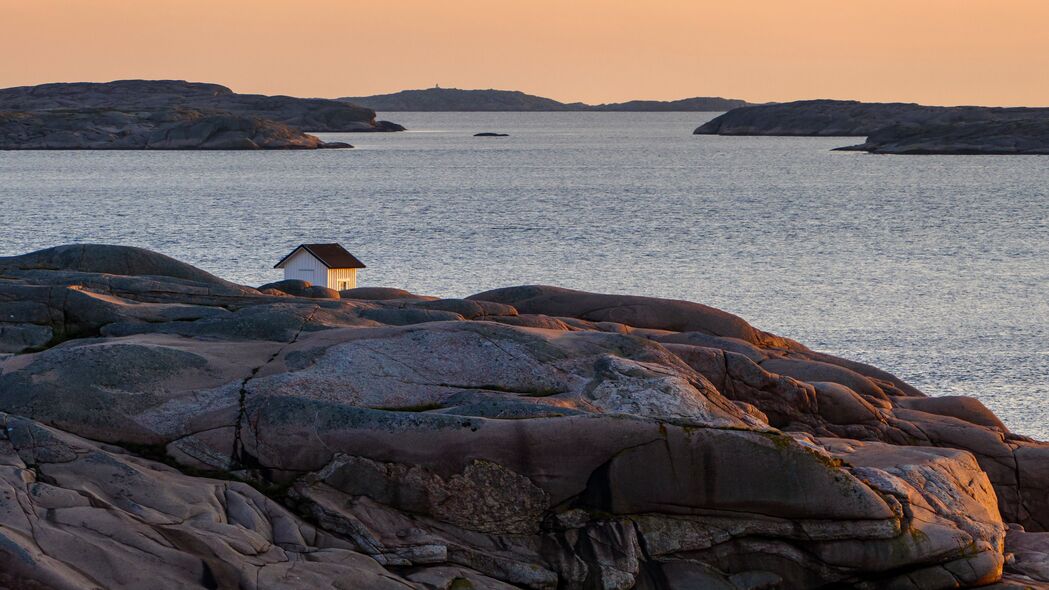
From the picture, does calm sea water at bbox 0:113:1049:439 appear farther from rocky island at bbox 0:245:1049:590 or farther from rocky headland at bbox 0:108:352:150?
rocky headland at bbox 0:108:352:150

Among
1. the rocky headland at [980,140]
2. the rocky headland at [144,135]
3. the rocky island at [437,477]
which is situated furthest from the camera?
the rocky headland at [144,135]

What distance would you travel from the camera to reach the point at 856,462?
1716 centimetres

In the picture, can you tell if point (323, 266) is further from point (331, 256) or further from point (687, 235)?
point (687, 235)

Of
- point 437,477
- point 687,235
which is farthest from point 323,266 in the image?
point 687,235

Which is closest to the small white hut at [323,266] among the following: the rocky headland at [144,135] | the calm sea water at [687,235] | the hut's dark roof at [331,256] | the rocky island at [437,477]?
the hut's dark roof at [331,256]

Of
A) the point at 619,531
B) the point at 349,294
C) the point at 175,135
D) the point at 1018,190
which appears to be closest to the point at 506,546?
the point at 619,531

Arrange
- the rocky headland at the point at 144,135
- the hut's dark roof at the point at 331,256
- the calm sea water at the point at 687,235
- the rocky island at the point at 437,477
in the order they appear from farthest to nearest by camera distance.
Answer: the rocky headland at the point at 144,135 → the calm sea water at the point at 687,235 → the hut's dark roof at the point at 331,256 → the rocky island at the point at 437,477

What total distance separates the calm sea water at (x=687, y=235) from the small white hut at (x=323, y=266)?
46.3 ft

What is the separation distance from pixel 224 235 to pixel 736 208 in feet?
130

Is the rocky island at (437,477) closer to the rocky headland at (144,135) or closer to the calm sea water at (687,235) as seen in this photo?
the calm sea water at (687,235)

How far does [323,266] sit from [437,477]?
21.5 metres

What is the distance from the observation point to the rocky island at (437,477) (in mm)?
12898

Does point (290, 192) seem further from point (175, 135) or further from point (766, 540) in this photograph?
point (766, 540)

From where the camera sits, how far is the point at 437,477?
14.4 m
